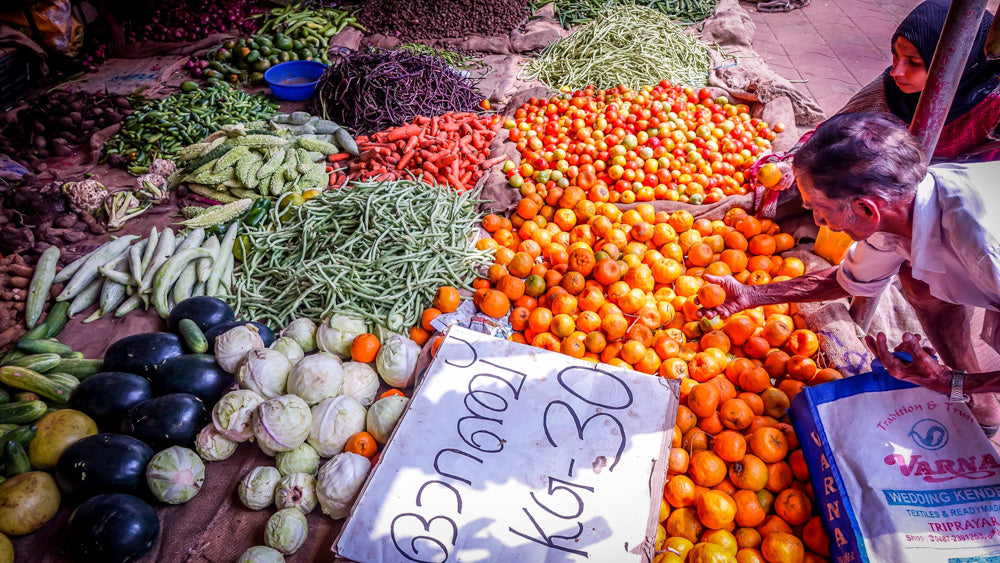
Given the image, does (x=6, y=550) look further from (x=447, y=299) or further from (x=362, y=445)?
(x=447, y=299)

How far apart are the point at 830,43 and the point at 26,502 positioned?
9759 millimetres

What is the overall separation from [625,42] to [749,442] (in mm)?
5657

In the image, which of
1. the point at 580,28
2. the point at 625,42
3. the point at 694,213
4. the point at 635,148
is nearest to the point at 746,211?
the point at 694,213

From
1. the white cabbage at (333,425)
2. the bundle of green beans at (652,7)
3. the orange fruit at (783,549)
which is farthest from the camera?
the bundle of green beans at (652,7)

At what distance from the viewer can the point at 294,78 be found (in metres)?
6.86

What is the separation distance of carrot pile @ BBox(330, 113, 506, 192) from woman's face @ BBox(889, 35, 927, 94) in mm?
2797

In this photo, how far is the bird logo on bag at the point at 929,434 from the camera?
186cm

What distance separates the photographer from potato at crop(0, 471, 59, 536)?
2096mm

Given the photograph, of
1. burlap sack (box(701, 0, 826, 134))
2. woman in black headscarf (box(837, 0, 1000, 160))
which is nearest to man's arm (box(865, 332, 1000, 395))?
woman in black headscarf (box(837, 0, 1000, 160))

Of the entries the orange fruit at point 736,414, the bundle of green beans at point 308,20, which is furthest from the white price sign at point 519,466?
the bundle of green beans at point 308,20

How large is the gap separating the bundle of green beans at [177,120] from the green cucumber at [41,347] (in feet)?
8.78

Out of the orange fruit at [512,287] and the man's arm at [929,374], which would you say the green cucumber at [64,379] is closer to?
the orange fruit at [512,287]

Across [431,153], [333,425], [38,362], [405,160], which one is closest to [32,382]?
[38,362]

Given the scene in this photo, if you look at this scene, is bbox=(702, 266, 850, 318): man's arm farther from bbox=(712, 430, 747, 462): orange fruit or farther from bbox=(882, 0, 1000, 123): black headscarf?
bbox=(882, 0, 1000, 123): black headscarf
